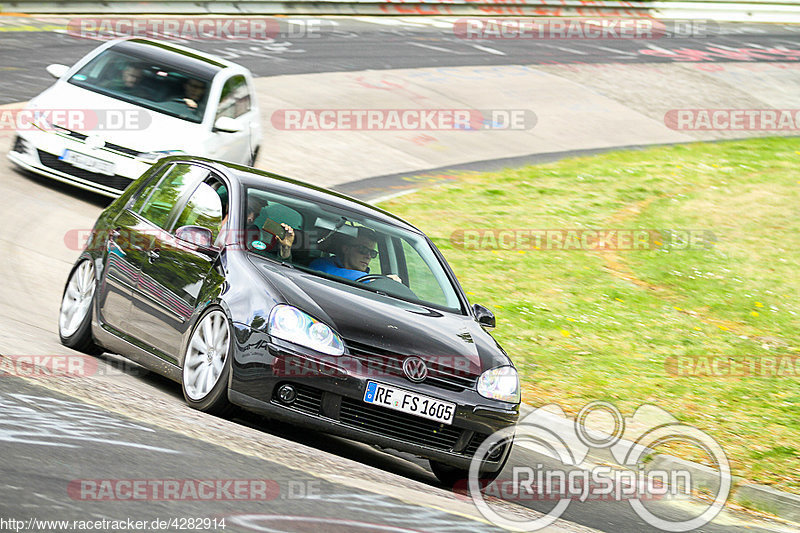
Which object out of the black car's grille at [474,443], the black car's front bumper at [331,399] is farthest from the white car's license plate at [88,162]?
the black car's grille at [474,443]

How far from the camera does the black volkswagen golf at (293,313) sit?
6.50m

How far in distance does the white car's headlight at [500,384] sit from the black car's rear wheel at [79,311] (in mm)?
3069

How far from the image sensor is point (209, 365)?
687cm

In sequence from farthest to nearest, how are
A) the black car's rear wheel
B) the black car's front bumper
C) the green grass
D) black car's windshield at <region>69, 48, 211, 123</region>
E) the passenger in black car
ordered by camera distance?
black car's windshield at <region>69, 48, 211, 123</region> < the green grass < the black car's rear wheel < the passenger in black car < the black car's front bumper

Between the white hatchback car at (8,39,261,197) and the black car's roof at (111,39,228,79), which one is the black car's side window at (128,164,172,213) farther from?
the black car's roof at (111,39,228,79)

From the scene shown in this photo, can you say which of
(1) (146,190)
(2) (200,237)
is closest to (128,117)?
(1) (146,190)

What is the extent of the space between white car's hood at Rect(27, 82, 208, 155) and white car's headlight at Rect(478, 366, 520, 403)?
734 cm

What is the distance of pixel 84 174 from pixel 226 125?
1.83 meters

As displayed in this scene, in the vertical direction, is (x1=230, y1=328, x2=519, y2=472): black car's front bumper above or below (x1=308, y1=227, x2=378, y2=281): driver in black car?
below

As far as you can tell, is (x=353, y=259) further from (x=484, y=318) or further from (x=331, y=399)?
(x=331, y=399)

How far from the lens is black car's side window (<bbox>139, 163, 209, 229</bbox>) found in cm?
809

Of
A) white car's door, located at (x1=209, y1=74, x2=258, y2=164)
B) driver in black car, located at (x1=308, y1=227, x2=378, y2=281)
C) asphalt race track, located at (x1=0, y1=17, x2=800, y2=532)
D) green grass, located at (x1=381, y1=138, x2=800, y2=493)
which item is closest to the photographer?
asphalt race track, located at (x1=0, y1=17, x2=800, y2=532)

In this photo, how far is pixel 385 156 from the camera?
19.3 meters

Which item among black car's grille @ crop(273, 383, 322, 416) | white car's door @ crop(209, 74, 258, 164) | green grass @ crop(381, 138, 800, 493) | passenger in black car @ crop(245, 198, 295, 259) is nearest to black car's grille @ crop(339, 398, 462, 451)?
black car's grille @ crop(273, 383, 322, 416)
